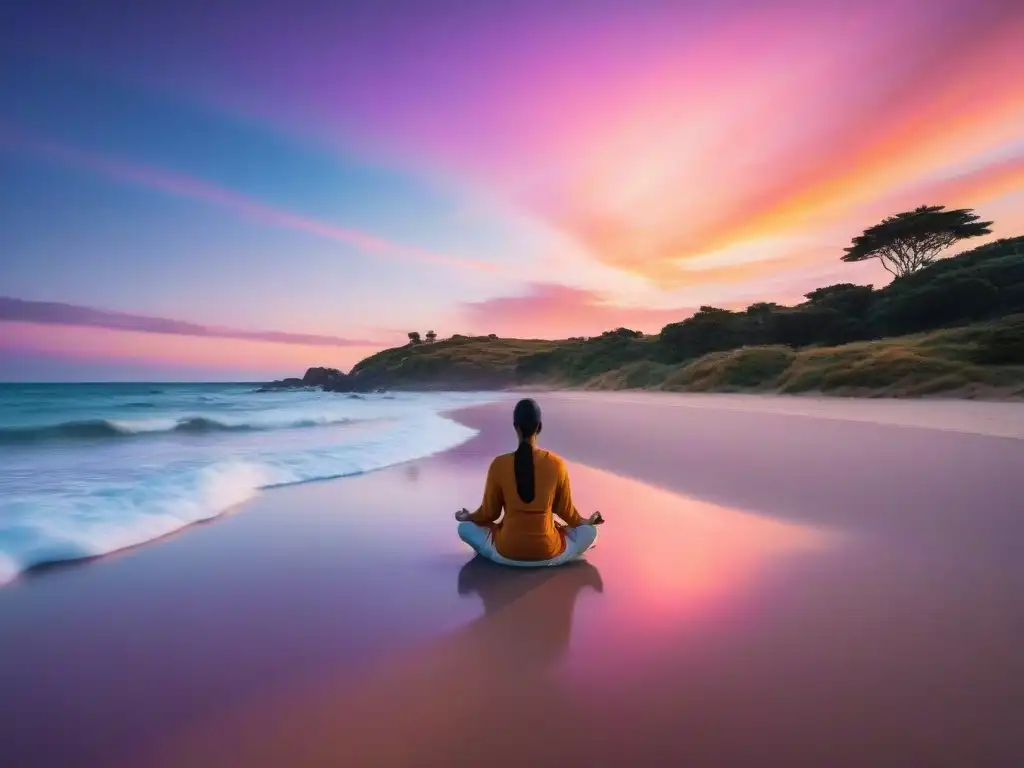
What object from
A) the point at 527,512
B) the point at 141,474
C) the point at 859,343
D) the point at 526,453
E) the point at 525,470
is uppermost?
the point at 859,343

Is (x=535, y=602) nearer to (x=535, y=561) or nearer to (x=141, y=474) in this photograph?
(x=535, y=561)

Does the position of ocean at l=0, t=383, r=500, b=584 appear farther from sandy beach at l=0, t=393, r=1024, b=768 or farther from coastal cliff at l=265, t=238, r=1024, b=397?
coastal cliff at l=265, t=238, r=1024, b=397

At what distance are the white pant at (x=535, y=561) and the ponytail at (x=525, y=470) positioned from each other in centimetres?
58

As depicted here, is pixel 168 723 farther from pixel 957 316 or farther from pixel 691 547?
pixel 957 316

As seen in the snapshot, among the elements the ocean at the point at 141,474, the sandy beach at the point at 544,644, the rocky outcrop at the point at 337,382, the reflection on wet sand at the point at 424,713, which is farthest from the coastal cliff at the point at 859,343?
the rocky outcrop at the point at 337,382

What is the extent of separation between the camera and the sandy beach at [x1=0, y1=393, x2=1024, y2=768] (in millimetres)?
2494

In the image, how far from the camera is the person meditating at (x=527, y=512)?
4.81 metres

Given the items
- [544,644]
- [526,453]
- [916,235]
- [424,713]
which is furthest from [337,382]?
[424,713]

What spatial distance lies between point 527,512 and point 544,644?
154 centimetres

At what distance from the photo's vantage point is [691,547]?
5.41 m

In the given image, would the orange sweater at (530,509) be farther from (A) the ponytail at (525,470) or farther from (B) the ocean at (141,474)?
(B) the ocean at (141,474)

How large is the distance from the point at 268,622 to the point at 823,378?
32760mm

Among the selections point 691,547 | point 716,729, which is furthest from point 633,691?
point 691,547

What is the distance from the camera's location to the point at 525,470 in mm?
4777
